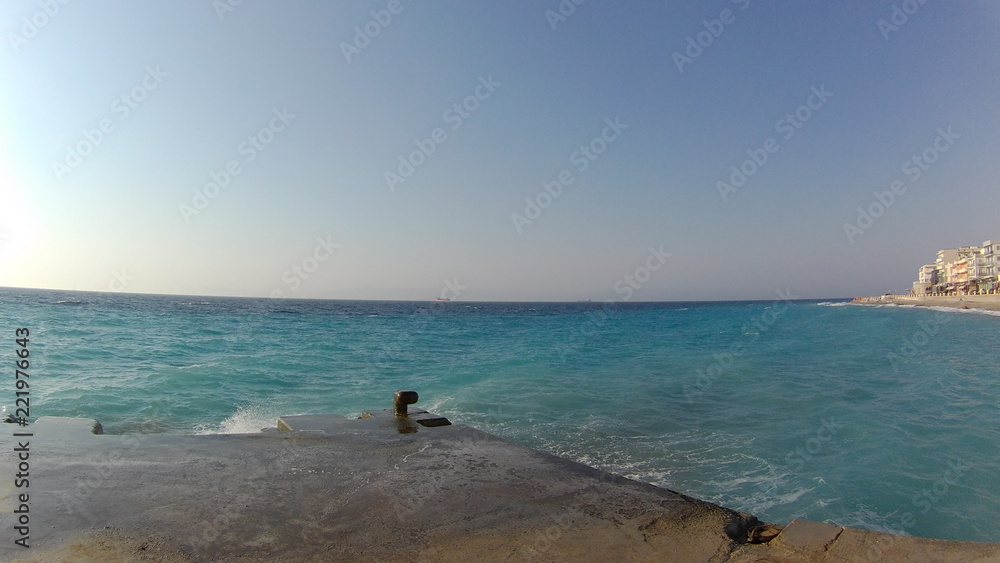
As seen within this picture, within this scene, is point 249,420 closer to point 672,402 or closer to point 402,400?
point 402,400

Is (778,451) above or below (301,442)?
below

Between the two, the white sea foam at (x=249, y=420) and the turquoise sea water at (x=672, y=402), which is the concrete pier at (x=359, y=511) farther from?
the white sea foam at (x=249, y=420)

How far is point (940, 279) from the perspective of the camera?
104312mm

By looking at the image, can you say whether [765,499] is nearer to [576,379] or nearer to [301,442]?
[301,442]

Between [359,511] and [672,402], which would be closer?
[359,511]

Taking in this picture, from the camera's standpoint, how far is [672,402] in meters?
12.2

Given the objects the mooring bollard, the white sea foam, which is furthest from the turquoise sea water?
the mooring bollard

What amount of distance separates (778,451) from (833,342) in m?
21.5

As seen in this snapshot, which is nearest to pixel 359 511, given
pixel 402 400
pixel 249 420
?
pixel 402 400

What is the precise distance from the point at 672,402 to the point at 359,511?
9786 millimetres

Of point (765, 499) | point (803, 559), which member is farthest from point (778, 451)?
point (803, 559)

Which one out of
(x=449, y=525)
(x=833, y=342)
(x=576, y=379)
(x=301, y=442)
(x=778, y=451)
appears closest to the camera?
(x=449, y=525)

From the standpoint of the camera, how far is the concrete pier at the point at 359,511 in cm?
324

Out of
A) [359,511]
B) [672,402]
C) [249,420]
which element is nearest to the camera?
[359,511]
